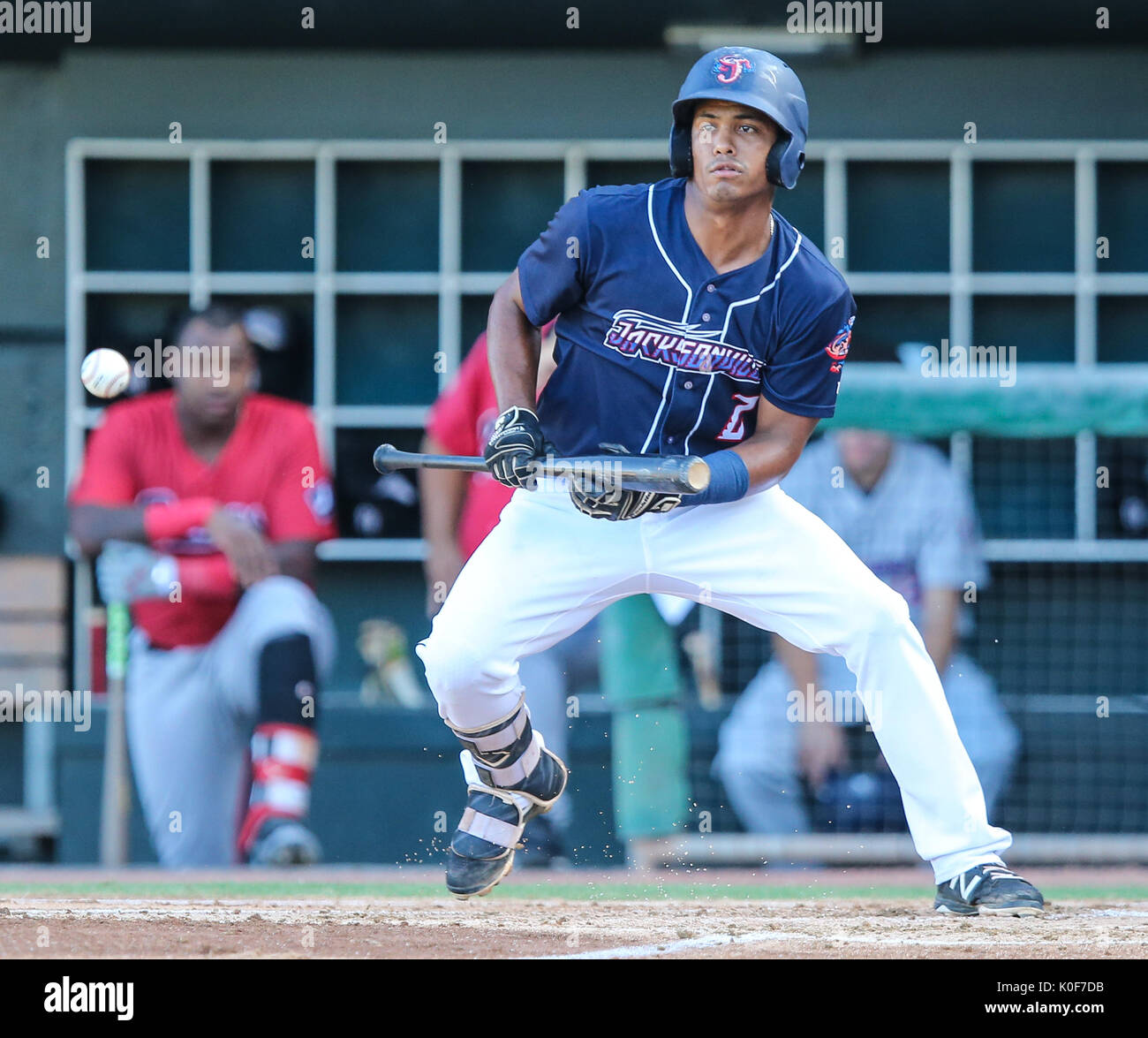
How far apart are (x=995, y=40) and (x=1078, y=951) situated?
5.11m

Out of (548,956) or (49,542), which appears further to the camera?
(49,542)

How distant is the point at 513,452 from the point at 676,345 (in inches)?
19.4

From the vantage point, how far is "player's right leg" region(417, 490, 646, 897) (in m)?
4.27

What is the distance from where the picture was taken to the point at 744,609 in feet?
14.4

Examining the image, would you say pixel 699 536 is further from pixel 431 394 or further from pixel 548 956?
pixel 431 394

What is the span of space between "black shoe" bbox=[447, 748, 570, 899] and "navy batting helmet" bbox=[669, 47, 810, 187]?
162 cm

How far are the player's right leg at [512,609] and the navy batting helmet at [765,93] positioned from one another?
927 millimetres

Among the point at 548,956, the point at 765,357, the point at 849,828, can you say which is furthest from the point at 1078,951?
the point at 849,828

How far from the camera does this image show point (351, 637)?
26.6ft

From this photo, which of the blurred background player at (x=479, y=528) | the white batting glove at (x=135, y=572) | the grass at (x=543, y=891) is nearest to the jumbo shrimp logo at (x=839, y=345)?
the grass at (x=543, y=891)

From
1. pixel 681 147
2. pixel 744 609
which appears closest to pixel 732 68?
pixel 681 147

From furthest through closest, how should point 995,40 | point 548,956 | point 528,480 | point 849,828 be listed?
point 995,40 → point 849,828 → point 528,480 → point 548,956

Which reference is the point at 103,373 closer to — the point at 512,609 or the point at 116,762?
Answer: the point at 512,609

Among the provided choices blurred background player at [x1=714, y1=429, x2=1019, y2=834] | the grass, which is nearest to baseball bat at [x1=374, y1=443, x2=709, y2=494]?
the grass
